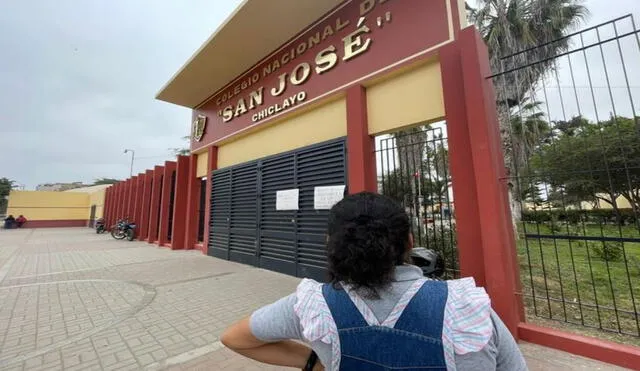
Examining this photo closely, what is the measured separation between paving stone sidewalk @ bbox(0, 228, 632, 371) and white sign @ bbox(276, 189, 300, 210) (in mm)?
1359

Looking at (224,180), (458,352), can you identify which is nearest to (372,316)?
(458,352)

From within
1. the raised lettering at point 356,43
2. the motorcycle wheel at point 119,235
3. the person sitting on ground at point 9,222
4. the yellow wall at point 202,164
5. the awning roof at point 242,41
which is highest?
the awning roof at point 242,41

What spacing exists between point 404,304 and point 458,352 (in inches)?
6.7

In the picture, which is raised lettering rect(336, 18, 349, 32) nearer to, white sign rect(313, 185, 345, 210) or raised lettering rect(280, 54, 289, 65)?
raised lettering rect(280, 54, 289, 65)

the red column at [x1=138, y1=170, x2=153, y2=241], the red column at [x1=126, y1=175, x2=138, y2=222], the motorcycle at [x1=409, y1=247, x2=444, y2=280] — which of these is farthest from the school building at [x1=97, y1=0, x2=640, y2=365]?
the red column at [x1=126, y1=175, x2=138, y2=222]

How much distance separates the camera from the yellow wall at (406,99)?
3658 mm

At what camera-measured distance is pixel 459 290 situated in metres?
0.80

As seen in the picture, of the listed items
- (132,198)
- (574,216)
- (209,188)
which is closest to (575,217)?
(574,216)

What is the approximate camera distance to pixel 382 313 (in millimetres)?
789

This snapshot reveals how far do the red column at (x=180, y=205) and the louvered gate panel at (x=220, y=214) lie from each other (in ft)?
6.19

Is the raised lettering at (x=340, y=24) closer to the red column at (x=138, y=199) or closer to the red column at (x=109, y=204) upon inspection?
the red column at (x=138, y=199)

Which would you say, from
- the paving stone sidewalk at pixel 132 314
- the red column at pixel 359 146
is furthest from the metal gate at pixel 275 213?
the paving stone sidewalk at pixel 132 314

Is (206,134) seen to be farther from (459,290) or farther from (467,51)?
(459,290)

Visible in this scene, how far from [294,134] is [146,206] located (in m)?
9.69
